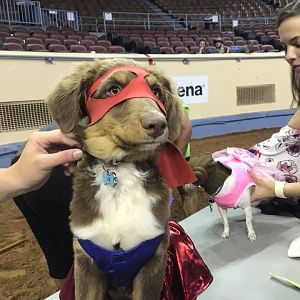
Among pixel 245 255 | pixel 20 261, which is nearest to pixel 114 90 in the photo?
pixel 245 255

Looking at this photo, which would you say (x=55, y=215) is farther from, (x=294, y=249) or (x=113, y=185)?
(x=294, y=249)

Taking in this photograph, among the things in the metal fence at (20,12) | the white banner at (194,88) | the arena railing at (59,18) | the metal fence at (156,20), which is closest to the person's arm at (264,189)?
the white banner at (194,88)

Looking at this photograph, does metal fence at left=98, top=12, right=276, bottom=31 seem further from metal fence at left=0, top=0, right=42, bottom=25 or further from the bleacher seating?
metal fence at left=0, top=0, right=42, bottom=25

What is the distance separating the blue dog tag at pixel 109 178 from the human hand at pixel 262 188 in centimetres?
94

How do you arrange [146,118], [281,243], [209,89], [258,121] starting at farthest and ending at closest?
[258,121]
[209,89]
[281,243]
[146,118]

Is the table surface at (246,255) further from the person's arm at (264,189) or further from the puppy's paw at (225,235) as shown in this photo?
the person's arm at (264,189)

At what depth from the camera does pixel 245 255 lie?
1.68 meters

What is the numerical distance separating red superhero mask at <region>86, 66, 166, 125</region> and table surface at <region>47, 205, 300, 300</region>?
31.6 inches

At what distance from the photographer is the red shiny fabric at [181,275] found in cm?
113

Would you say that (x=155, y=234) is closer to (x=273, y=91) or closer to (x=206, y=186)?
(x=206, y=186)

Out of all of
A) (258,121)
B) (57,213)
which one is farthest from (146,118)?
(258,121)

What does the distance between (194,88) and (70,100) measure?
543 centimetres

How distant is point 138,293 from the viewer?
0.94 m

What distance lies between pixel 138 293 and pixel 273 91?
273 inches
